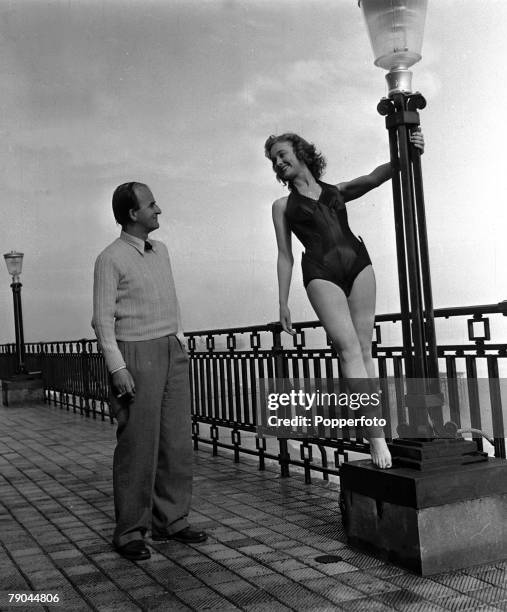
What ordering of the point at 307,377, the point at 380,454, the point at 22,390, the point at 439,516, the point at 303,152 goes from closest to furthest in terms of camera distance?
the point at 439,516, the point at 380,454, the point at 303,152, the point at 307,377, the point at 22,390

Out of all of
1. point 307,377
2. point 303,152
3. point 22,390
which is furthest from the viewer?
point 22,390

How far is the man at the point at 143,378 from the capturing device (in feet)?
12.4

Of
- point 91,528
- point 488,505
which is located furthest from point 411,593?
point 91,528

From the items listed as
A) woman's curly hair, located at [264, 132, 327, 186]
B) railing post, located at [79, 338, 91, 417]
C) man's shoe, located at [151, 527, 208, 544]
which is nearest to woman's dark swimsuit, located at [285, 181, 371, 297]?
woman's curly hair, located at [264, 132, 327, 186]

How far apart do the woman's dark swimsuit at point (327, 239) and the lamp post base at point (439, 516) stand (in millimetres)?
1041

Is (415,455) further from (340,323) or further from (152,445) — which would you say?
(152,445)

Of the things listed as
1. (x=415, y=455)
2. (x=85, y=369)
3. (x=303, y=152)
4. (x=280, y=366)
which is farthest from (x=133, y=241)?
(x=85, y=369)

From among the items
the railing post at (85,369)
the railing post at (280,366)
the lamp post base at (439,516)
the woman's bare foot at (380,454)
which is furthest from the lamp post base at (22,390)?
the lamp post base at (439,516)

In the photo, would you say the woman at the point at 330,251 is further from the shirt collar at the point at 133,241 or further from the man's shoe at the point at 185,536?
the man's shoe at the point at 185,536

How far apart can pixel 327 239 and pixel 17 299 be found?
13400 mm

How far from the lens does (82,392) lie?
12.4 m

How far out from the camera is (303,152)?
3.89m

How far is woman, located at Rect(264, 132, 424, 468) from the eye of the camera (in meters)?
3.69

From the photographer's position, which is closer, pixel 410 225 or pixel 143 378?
pixel 410 225
